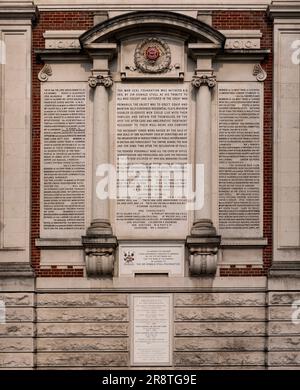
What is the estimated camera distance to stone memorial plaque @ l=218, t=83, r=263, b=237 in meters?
18.6

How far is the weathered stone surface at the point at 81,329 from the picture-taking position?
60.1 ft

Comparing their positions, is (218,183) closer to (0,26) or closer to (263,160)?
(263,160)

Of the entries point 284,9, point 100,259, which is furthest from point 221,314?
point 284,9

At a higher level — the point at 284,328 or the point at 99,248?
the point at 99,248

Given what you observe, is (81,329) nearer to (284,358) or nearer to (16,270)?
(16,270)

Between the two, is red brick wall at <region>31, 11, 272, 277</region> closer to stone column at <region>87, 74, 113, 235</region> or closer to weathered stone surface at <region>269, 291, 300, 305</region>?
weathered stone surface at <region>269, 291, 300, 305</region>

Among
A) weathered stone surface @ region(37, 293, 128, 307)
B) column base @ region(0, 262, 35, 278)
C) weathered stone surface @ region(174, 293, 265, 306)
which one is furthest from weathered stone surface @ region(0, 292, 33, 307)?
weathered stone surface @ region(174, 293, 265, 306)

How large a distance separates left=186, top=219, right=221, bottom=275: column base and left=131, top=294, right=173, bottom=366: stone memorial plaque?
0.79 m

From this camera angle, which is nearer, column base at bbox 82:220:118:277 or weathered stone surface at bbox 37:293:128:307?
column base at bbox 82:220:118:277

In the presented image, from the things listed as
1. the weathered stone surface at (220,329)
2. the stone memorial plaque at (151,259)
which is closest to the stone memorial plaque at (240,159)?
the stone memorial plaque at (151,259)

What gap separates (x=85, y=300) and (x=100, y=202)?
1.81 metres

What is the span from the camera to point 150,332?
60.2 ft

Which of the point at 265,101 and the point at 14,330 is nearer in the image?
the point at 14,330

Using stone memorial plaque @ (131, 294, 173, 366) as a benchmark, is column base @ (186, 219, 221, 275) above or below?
above
